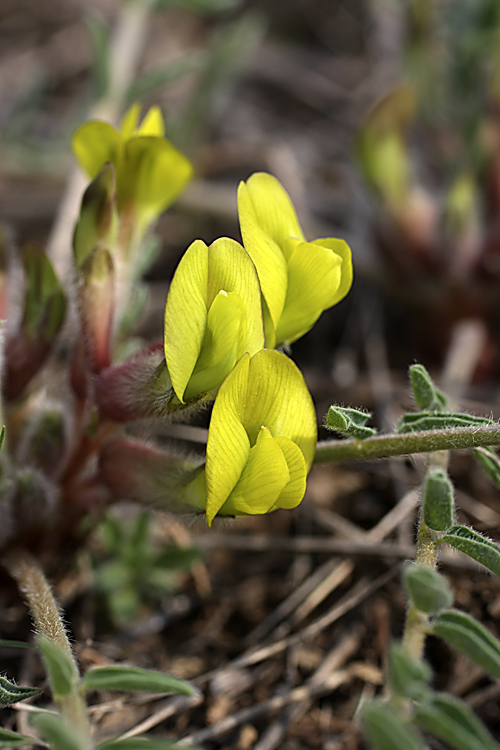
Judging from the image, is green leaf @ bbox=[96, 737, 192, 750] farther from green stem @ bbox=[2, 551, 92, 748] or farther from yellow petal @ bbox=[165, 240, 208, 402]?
yellow petal @ bbox=[165, 240, 208, 402]

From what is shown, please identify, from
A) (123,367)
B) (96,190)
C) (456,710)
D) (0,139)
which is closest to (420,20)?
(0,139)

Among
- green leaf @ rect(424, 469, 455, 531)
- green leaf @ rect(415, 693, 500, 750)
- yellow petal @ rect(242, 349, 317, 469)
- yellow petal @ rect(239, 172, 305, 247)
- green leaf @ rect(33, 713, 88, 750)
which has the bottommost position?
green leaf @ rect(415, 693, 500, 750)

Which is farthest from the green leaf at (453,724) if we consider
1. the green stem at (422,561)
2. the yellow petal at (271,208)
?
the yellow petal at (271,208)

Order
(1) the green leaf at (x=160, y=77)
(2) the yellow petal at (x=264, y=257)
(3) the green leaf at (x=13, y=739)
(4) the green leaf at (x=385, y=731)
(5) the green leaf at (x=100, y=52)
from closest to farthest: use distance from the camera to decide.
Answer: (4) the green leaf at (x=385, y=731) → (3) the green leaf at (x=13, y=739) → (2) the yellow petal at (x=264, y=257) → (5) the green leaf at (x=100, y=52) → (1) the green leaf at (x=160, y=77)

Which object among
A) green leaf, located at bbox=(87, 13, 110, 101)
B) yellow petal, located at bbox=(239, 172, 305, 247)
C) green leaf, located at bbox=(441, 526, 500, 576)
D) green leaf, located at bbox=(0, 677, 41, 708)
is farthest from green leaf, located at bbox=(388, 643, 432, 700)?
green leaf, located at bbox=(87, 13, 110, 101)

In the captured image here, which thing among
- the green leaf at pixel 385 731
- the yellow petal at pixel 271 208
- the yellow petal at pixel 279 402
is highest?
the yellow petal at pixel 271 208

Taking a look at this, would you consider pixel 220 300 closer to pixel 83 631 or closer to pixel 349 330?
pixel 83 631

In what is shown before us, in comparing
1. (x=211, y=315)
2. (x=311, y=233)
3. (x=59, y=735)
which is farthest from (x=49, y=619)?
(x=311, y=233)

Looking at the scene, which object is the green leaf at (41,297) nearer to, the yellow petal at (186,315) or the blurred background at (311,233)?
the blurred background at (311,233)
